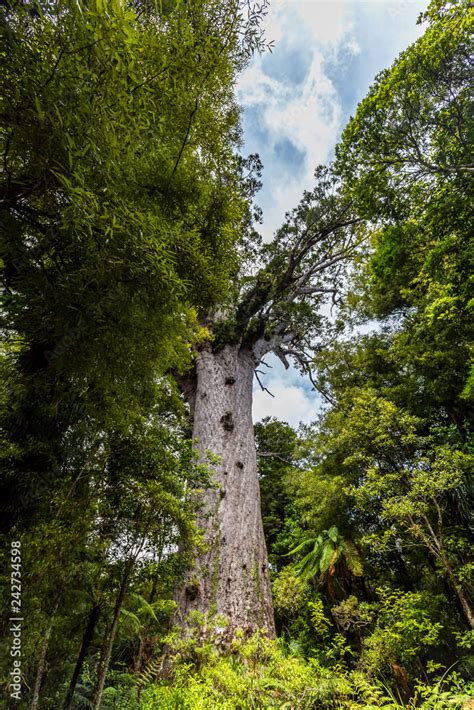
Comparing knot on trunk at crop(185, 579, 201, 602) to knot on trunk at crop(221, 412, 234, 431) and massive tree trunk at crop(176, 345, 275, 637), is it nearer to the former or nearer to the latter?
massive tree trunk at crop(176, 345, 275, 637)

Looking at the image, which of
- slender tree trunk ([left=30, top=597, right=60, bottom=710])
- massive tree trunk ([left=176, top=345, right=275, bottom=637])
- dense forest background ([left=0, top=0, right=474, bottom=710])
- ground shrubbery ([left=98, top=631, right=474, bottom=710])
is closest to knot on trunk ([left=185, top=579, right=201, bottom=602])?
massive tree trunk ([left=176, top=345, right=275, bottom=637])

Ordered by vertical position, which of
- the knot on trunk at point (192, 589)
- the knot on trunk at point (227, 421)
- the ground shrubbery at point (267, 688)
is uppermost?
the knot on trunk at point (227, 421)

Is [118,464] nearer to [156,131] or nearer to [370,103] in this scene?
[156,131]

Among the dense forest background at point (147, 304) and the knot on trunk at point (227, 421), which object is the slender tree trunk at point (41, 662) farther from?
the knot on trunk at point (227, 421)

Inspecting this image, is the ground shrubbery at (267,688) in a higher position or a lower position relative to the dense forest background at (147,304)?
lower

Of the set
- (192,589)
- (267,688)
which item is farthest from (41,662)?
(267,688)

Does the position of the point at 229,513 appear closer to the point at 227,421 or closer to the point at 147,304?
the point at 227,421

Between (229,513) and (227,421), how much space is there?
5.35ft

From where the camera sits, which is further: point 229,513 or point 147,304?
point 229,513

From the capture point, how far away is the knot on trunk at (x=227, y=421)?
5.98 m

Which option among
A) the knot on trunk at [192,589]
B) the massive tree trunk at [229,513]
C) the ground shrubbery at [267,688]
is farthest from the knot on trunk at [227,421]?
the ground shrubbery at [267,688]

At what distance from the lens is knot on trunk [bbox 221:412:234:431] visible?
5984 mm

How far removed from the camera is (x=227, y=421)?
605 cm

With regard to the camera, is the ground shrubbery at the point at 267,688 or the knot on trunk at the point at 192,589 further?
the knot on trunk at the point at 192,589
